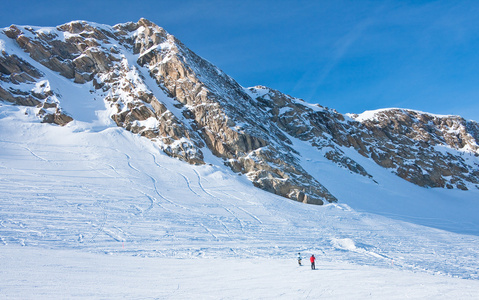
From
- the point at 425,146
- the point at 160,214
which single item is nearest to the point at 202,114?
the point at 160,214

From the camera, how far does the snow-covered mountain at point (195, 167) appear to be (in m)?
24.2

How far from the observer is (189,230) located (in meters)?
25.8

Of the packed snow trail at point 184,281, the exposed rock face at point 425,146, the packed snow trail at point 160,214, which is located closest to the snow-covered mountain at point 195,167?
the packed snow trail at point 160,214

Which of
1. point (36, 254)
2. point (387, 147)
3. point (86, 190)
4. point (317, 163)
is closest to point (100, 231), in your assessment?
point (36, 254)

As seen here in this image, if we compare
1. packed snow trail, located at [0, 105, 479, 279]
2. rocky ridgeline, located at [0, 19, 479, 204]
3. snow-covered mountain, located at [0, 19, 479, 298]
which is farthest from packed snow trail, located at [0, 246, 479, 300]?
rocky ridgeline, located at [0, 19, 479, 204]

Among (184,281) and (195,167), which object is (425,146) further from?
(184,281)

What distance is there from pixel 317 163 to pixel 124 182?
118ft

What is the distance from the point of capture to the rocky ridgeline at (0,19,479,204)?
49.3 metres

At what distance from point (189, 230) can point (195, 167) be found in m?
19.9

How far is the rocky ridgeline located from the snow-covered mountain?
11.7 inches

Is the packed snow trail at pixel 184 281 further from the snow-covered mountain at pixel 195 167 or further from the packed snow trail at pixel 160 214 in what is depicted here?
the snow-covered mountain at pixel 195 167

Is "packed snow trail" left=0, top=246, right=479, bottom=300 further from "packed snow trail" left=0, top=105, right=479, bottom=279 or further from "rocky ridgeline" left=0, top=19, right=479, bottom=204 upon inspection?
"rocky ridgeline" left=0, top=19, right=479, bottom=204

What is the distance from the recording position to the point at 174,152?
47.4 meters

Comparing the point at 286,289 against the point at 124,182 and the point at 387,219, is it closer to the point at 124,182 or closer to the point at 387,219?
the point at 124,182
